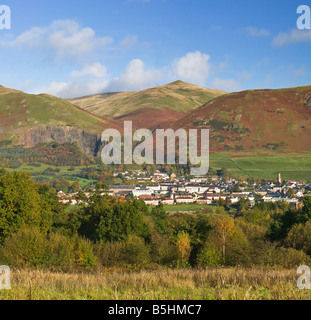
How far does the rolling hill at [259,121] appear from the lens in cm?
12912

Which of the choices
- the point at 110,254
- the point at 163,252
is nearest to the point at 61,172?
the point at 110,254

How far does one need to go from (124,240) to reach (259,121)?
13186cm

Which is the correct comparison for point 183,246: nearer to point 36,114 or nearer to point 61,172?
point 61,172

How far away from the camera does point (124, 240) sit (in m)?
20.8

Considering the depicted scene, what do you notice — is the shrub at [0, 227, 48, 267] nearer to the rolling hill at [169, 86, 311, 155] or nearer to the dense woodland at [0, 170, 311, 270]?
the dense woodland at [0, 170, 311, 270]

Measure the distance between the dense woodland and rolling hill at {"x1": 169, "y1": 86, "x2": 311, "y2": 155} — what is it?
104594 millimetres

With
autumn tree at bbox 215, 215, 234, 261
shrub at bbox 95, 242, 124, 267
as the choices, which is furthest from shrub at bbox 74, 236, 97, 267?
autumn tree at bbox 215, 215, 234, 261

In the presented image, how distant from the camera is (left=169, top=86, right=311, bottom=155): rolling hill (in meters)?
129

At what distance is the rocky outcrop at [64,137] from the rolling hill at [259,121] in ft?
112

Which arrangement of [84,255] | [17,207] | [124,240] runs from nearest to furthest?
[84,255]
[124,240]
[17,207]

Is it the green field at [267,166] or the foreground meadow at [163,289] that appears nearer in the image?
the foreground meadow at [163,289]

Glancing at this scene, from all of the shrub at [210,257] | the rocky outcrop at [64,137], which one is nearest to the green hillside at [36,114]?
the rocky outcrop at [64,137]

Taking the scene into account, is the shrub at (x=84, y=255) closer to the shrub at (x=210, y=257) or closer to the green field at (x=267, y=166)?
the shrub at (x=210, y=257)

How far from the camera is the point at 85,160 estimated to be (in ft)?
455
